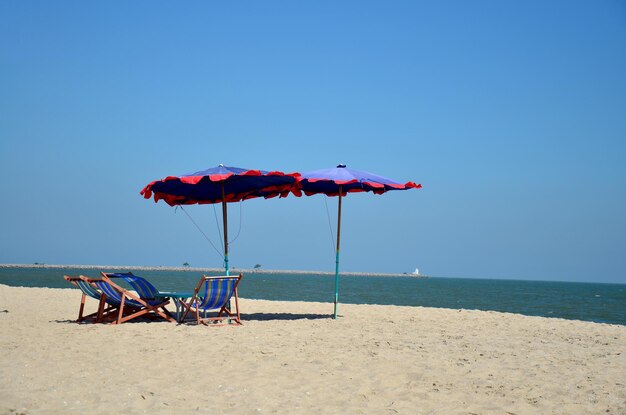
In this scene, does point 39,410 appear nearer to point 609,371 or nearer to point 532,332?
point 609,371

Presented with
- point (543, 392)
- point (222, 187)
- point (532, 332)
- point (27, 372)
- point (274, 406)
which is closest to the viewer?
point (274, 406)

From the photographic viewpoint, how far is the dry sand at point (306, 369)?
4512 mm

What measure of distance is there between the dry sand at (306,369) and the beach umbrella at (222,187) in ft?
6.63

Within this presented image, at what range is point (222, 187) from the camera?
9516 millimetres

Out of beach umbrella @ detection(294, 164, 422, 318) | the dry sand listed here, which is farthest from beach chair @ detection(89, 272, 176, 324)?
beach umbrella @ detection(294, 164, 422, 318)

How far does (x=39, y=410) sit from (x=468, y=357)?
4.00 metres

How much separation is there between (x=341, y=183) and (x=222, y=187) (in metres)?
1.90

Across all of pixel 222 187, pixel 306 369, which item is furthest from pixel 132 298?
pixel 306 369

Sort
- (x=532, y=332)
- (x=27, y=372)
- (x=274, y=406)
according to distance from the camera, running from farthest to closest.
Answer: (x=532, y=332) < (x=27, y=372) < (x=274, y=406)

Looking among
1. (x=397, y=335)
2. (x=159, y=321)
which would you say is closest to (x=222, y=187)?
(x=159, y=321)

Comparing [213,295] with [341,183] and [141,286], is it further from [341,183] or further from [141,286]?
[341,183]

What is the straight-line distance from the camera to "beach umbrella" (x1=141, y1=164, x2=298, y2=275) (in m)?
8.68

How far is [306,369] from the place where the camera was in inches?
218

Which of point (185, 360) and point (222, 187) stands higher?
point (222, 187)
